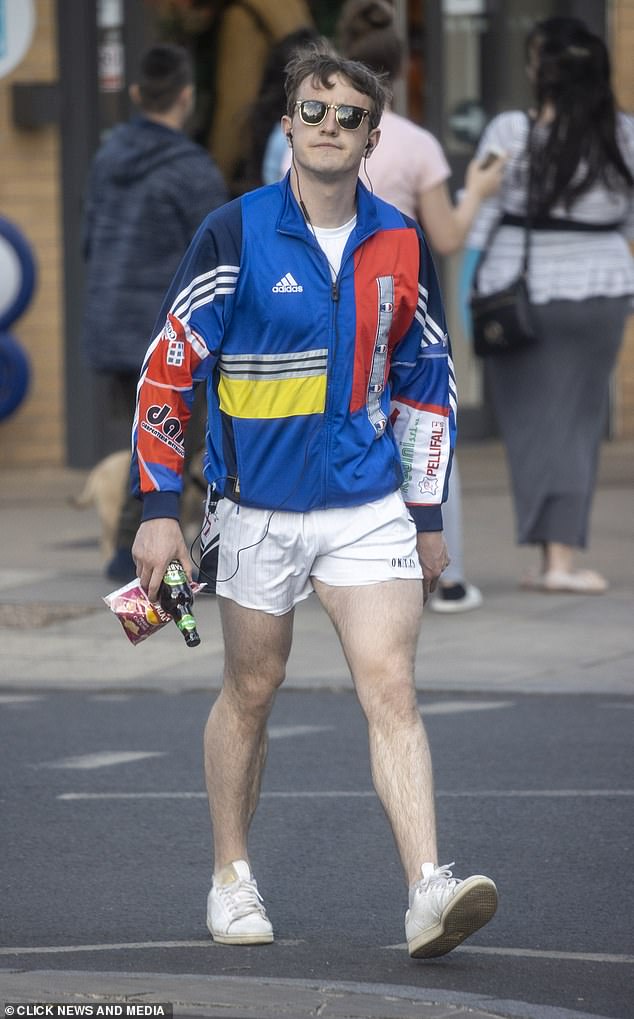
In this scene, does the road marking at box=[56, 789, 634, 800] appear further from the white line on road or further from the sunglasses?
the sunglasses

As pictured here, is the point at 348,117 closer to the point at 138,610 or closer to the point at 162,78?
the point at 138,610

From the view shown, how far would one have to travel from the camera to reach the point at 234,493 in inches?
191

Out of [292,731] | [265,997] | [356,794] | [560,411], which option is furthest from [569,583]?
[265,997]

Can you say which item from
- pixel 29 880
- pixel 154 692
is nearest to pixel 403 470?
pixel 29 880

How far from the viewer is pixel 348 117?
15.6 feet

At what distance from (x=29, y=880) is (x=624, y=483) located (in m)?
8.07

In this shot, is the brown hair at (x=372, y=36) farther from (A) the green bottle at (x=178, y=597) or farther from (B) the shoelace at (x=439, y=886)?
(B) the shoelace at (x=439, y=886)

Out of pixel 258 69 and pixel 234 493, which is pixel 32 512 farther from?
pixel 234 493

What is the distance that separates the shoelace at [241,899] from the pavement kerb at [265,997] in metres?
0.41

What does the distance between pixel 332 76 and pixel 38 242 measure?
919cm

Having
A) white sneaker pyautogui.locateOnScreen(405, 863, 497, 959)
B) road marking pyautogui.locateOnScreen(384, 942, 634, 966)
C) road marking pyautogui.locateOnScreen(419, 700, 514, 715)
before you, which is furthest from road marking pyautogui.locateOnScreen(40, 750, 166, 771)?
white sneaker pyautogui.locateOnScreen(405, 863, 497, 959)

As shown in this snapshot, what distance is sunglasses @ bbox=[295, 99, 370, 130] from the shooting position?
475cm

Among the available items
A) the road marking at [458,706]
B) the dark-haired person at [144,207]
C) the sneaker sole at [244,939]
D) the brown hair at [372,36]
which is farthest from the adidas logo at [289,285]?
the dark-haired person at [144,207]

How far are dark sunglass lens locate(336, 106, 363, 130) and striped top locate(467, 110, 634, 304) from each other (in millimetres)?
4563
